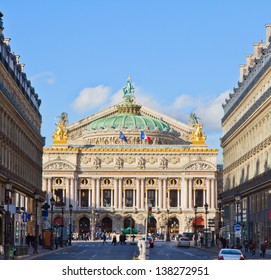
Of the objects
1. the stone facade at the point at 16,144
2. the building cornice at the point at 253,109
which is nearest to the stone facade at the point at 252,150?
the building cornice at the point at 253,109

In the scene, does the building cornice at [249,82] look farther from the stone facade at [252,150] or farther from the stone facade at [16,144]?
the stone facade at [16,144]

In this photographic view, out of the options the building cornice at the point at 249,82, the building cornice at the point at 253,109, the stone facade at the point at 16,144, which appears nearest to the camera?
the stone facade at the point at 16,144

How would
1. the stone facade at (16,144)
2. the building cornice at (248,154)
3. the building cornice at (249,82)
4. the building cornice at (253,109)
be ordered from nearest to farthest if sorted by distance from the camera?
the stone facade at (16,144) → the building cornice at (253,109) → the building cornice at (248,154) → the building cornice at (249,82)

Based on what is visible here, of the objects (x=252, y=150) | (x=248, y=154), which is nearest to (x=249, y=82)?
(x=248, y=154)

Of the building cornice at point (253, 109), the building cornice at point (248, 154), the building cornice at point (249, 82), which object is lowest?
the building cornice at point (248, 154)

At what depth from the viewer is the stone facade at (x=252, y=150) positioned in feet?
270

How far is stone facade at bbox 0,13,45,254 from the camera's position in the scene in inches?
2975

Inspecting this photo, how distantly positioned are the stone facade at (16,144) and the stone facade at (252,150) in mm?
21668

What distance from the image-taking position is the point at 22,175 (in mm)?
95750

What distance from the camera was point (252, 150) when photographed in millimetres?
93500
